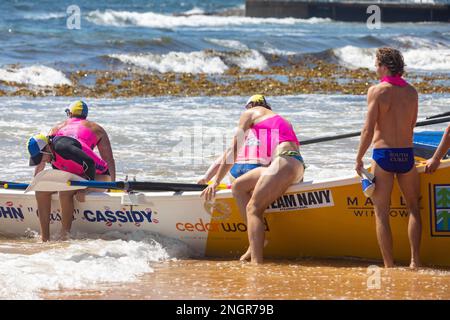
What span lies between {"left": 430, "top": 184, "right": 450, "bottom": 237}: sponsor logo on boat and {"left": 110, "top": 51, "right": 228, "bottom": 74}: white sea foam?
18783 mm

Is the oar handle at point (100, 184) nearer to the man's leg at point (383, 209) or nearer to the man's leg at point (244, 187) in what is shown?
the man's leg at point (244, 187)

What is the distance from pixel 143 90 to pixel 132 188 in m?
12.8

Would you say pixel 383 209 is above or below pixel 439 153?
below

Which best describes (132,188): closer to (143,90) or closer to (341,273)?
(341,273)

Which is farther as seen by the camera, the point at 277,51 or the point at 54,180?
the point at 277,51

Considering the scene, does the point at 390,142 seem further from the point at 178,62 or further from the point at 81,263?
the point at 178,62

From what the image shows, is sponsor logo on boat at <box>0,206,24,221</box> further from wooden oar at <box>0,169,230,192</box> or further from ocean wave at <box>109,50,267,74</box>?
ocean wave at <box>109,50,267,74</box>

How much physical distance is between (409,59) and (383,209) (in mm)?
24130

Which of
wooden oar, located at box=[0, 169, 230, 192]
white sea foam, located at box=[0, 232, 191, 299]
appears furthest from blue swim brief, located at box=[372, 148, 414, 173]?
white sea foam, located at box=[0, 232, 191, 299]

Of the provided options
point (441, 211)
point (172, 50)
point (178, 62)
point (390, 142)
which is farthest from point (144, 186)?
point (172, 50)

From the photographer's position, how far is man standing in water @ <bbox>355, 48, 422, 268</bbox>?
23.7 feet

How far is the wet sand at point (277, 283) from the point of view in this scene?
6762 mm

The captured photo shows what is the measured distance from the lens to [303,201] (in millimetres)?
7898

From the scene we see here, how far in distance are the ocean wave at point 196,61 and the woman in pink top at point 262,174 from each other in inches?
713
